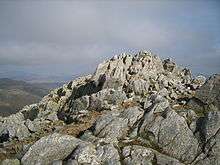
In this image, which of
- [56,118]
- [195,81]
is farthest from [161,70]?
[56,118]

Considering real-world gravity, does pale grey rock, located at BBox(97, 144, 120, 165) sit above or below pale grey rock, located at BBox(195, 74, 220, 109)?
below

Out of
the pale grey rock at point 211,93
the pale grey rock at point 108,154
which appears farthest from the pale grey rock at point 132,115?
the pale grey rock at point 211,93

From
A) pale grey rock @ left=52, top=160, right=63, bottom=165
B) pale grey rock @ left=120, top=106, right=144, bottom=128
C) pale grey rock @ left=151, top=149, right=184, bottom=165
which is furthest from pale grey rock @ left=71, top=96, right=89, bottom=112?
pale grey rock @ left=151, top=149, right=184, bottom=165

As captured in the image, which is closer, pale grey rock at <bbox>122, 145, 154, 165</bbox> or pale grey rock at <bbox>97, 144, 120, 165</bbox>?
pale grey rock at <bbox>122, 145, 154, 165</bbox>

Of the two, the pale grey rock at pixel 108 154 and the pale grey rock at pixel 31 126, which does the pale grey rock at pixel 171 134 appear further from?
the pale grey rock at pixel 31 126

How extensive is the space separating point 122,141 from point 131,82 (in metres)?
29.8

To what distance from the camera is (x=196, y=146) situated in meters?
43.9

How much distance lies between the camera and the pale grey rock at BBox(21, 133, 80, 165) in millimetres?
43312

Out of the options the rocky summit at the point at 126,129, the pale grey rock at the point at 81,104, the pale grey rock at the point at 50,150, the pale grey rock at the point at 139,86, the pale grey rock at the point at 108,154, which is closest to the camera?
the pale grey rock at the point at 108,154

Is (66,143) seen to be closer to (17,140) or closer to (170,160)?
(170,160)

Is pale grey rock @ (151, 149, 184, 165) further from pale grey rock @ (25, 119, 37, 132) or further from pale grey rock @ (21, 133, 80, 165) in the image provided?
pale grey rock @ (25, 119, 37, 132)

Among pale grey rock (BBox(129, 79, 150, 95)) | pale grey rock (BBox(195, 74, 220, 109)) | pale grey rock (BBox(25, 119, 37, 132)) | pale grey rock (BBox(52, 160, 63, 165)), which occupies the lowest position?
pale grey rock (BBox(25, 119, 37, 132))

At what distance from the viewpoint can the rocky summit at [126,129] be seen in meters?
42.6

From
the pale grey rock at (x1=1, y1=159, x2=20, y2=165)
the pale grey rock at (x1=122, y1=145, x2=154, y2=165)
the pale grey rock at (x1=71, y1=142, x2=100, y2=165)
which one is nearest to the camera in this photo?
the pale grey rock at (x1=71, y1=142, x2=100, y2=165)
